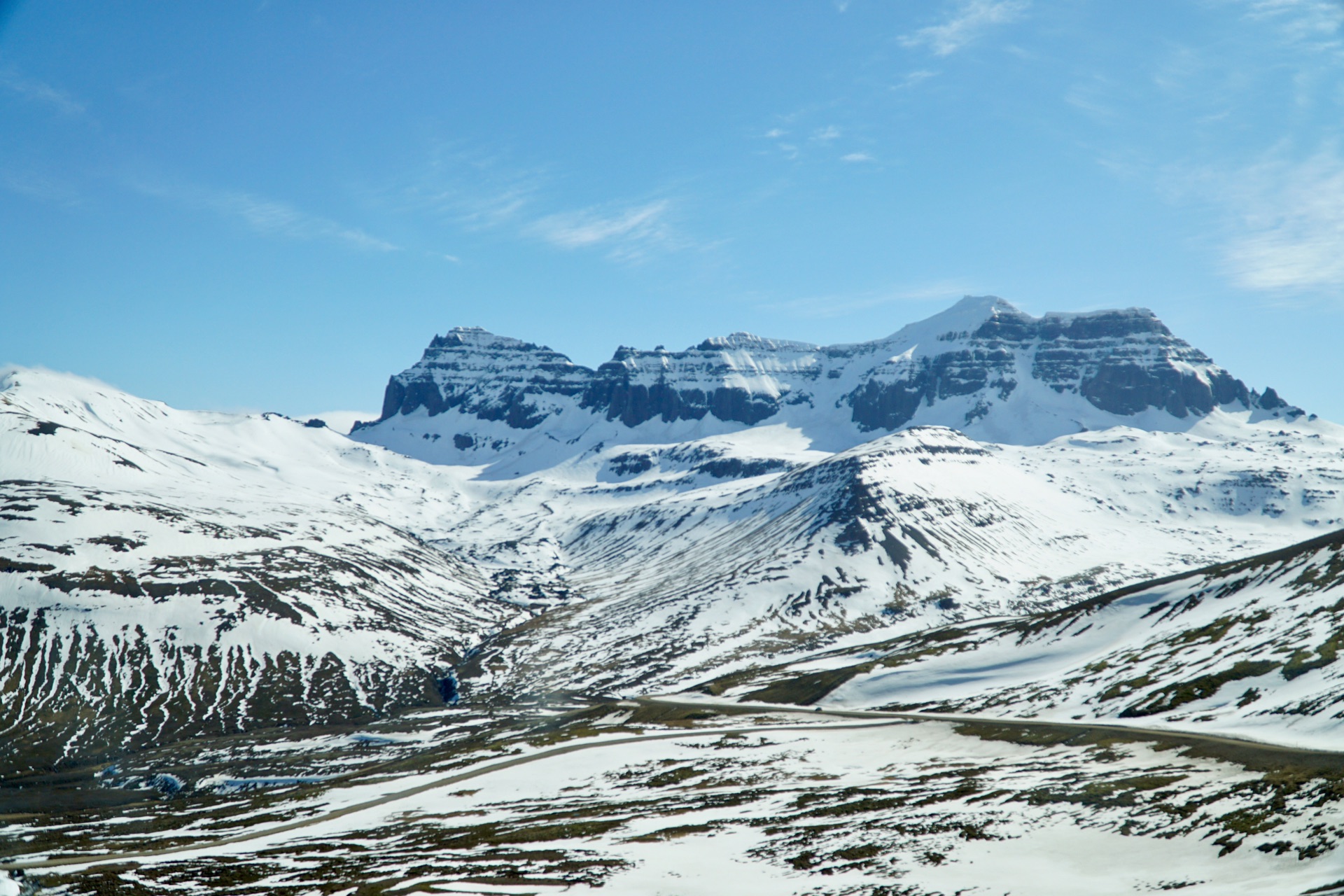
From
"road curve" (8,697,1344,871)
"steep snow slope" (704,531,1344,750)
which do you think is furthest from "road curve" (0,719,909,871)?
"steep snow slope" (704,531,1344,750)

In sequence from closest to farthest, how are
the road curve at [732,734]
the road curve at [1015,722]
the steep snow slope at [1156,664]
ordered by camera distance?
the road curve at [1015,722] → the road curve at [732,734] → the steep snow slope at [1156,664]

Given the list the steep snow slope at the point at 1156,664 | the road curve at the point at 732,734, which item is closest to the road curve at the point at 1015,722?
the road curve at the point at 732,734

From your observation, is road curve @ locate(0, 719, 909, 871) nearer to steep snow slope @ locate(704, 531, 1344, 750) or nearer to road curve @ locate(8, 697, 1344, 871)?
road curve @ locate(8, 697, 1344, 871)

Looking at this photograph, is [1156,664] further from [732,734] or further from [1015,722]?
[732,734]

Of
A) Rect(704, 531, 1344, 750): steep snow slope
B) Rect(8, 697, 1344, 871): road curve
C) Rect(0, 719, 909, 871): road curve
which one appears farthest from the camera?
Rect(704, 531, 1344, 750): steep snow slope

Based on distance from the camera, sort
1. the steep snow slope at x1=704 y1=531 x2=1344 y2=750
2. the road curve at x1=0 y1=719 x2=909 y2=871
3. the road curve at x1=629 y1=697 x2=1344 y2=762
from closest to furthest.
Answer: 1. the road curve at x1=629 y1=697 x2=1344 y2=762
2. the road curve at x1=0 y1=719 x2=909 y2=871
3. the steep snow slope at x1=704 y1=531 x2=1344 y2=750

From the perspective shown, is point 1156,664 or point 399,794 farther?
point 1156,664

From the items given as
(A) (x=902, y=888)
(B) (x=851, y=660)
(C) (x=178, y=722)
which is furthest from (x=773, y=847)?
(C) (x=178, y=722)

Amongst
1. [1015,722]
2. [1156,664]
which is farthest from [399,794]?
[1156,664]

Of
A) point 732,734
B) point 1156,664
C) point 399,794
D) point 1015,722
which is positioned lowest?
point 732,734

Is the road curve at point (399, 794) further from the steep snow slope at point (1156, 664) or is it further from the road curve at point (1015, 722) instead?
the steep snow slope at point (1156, 664)

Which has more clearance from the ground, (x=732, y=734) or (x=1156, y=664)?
(x=1156, y=664)

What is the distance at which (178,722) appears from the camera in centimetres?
19312

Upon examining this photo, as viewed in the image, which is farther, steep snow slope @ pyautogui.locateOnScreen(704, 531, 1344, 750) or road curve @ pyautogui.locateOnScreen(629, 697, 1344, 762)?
steep snow slope @ pyautogui.locateOnScreen(704, 531, 1344, 750)
